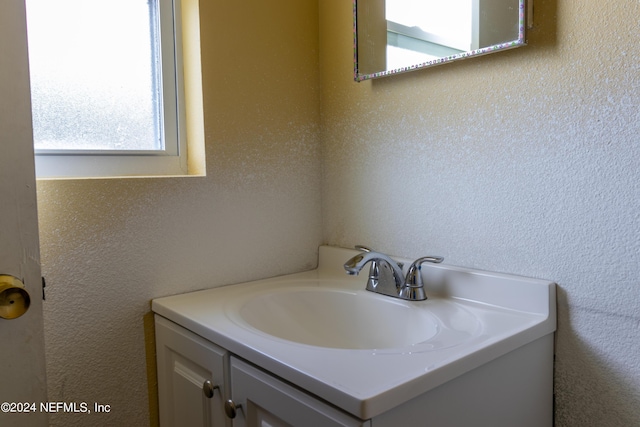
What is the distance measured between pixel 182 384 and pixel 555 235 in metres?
0.85

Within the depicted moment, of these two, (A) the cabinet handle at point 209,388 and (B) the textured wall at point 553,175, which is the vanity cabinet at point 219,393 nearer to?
(A) the cabinet handle at point 209,388

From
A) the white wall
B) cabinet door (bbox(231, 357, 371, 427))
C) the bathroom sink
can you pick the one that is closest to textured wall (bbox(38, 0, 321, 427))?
the white wall

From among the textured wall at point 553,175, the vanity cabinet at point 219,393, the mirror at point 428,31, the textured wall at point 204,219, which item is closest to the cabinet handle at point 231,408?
the vanity cabinet at point 219,393

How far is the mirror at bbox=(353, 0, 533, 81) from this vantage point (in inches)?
39.8

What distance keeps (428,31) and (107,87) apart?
2.53 ft

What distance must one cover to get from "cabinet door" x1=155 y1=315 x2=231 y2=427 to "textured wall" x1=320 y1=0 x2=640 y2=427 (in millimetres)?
561

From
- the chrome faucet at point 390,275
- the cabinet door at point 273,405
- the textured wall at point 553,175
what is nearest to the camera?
the cabinet door at point 273,405

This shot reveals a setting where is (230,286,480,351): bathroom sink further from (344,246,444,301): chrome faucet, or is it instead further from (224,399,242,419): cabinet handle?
(224,399,242,419): cabinet handle

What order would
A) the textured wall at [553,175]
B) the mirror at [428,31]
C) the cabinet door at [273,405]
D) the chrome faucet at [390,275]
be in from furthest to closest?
the chrome faucet at [390,275]
the mirror at [428,31]
the textured wall at [553,175]
the cabinet door at [273,405]

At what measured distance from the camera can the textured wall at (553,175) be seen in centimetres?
90

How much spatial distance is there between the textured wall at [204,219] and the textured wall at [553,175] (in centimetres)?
27

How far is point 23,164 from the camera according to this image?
80 cm

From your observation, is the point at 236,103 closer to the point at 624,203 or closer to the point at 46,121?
the point at 46,121

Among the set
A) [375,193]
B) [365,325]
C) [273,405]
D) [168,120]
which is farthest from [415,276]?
[168,120]
